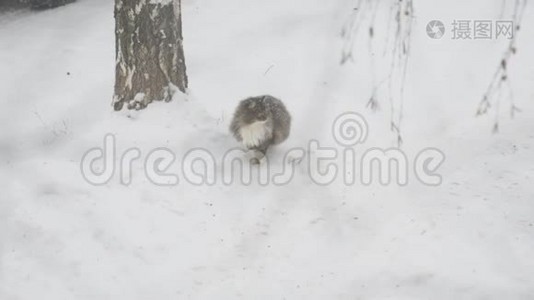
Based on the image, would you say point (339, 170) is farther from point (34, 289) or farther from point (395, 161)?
point (34, 289)

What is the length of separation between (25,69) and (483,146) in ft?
17.0

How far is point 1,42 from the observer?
7.43m

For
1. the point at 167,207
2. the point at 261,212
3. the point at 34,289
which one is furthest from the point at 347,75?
the point at 34,289

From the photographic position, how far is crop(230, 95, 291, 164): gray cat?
508 cm

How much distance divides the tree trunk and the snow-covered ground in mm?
211

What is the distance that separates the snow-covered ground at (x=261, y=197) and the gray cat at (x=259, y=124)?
9.4 inches
